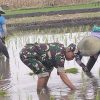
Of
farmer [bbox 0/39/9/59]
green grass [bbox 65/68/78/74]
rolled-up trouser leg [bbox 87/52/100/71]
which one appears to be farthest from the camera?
farmer [bbox 0/39/9/59]

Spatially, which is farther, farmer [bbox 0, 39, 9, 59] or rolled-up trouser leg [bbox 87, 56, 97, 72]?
farmer [bbox 0, 39, 9, 59]

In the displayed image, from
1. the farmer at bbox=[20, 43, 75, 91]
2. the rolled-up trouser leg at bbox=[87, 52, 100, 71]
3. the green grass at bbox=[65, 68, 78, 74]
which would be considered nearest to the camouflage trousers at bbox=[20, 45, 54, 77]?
the farmer at bbox=[20, 43, 75, 91]

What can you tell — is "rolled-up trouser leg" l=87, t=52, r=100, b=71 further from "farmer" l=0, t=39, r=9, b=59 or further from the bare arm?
"farmer" l=0, t=39, r=9, b=59

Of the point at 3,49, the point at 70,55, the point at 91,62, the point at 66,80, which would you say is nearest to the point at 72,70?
the point at 91,62

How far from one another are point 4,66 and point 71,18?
10360 mm

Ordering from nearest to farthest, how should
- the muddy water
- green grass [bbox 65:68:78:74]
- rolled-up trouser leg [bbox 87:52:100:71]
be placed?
the muddy water → rolled-up trouser leg [bbox 87:52:100:71] → green grass [bbox 65:68:78:74]

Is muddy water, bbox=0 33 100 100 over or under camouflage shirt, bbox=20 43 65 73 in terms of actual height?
under

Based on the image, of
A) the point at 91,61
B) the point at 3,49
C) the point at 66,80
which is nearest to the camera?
the point at 66,80

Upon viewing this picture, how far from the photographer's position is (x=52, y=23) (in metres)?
20.7

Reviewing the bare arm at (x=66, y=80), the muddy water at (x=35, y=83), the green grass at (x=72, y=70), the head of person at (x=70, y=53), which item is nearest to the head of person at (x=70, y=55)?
the head of person at (x=70, y=53)

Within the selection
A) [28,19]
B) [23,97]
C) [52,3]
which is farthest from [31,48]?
[52,3]

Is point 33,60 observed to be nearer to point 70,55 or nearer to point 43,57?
point 43,57

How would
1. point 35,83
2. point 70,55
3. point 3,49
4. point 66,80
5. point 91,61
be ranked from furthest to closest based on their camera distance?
point 3,49 → point 91,61 → point 35,83 → point 66,80 → point 70,55

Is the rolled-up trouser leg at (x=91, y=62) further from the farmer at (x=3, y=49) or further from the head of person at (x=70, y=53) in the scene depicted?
the farmer at (x=3, y=49)
